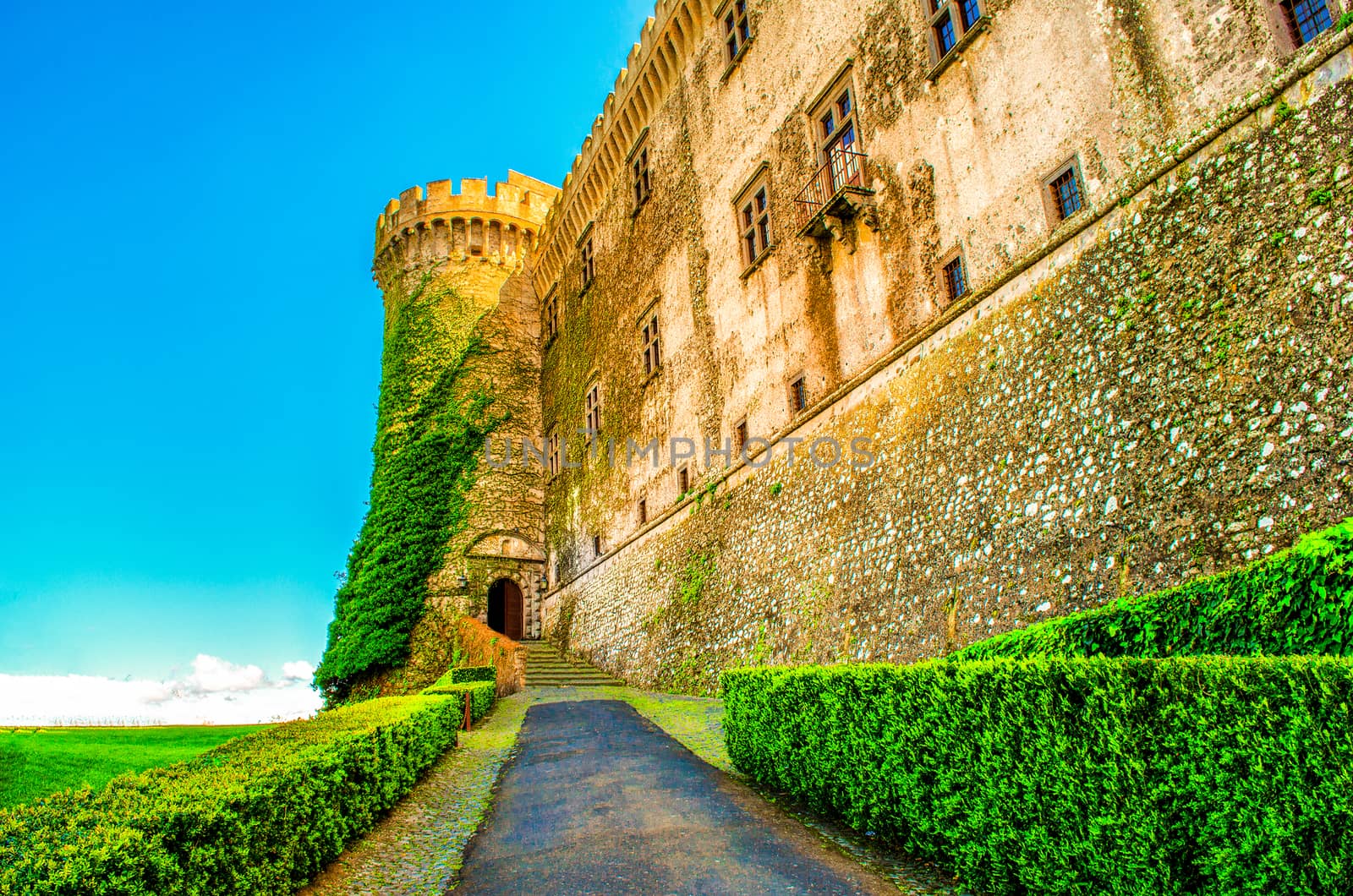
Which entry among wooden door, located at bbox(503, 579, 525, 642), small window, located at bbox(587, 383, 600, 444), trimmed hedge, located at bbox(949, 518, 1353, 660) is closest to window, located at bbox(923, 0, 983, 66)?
trimmed hedge, located at bbox(949, 518, 1353, 660)

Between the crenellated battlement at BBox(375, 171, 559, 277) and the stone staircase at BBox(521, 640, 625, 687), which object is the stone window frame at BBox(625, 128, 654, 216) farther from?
the stone staircase at BBox(521, 640, 625, 687)

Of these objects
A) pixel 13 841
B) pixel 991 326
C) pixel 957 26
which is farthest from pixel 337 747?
pixel 957 26

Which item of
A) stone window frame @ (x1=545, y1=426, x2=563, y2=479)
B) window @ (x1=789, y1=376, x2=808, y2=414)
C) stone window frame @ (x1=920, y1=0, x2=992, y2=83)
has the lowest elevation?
window @ (x1=789, y1=376, x2=808, y2=414)

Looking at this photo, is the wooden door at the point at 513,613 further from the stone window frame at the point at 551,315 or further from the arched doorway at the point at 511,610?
the stone window frame at the point at 551,315

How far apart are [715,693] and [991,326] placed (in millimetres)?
8609

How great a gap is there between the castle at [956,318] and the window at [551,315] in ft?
21.4

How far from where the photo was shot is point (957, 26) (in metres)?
10.8

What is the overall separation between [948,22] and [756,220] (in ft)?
17.5

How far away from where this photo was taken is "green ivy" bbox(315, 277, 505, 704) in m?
23.6

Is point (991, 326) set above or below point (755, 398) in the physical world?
below

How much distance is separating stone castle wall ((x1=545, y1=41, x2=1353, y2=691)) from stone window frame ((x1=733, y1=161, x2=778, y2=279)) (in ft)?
13.7

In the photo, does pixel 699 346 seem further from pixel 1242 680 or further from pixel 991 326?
pixel 1242 680

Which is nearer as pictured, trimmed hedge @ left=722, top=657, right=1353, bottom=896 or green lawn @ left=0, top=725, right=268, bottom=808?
trimmed hedge @ left=722, top=657, right=1353, bottom=896

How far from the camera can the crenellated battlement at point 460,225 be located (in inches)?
1181
